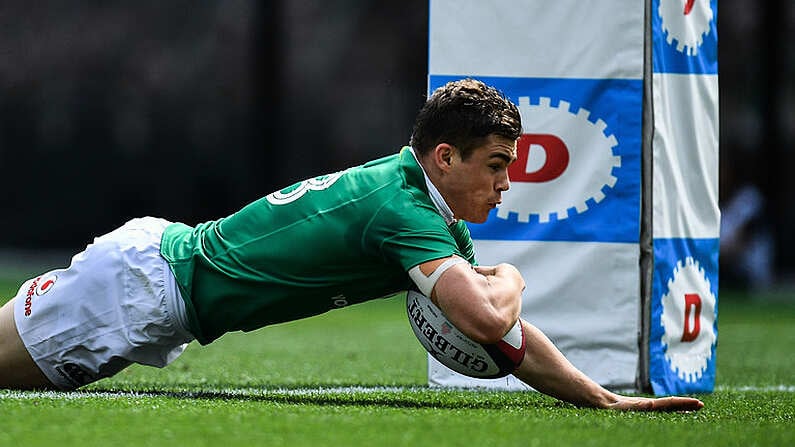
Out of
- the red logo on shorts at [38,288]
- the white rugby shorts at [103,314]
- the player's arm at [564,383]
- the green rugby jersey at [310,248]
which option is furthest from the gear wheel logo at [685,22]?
the red logo on shorts at [38,288]

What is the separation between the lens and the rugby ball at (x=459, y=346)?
3.81 metres

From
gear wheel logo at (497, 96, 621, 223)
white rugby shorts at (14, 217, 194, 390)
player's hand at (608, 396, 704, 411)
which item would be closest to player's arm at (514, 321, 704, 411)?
player's hand at (608, 396, 704, 411)

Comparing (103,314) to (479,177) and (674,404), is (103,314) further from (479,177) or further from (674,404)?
(674,404)

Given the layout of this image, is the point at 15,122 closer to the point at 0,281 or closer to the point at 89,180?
the point at 89,180

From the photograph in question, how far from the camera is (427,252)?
3.72m

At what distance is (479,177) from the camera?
12.8 feet

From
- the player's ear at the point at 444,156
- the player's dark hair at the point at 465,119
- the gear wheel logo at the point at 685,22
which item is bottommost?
the player's ear at the point at 444,156

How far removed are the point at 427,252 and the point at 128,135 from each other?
1167 cm

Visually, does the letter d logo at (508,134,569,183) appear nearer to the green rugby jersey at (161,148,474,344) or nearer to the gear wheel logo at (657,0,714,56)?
the gear wheel logo at (657,0,714,56)

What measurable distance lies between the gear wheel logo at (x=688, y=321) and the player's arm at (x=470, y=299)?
1.22 meters

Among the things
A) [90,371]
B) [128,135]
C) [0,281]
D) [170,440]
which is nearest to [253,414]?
[170,440]

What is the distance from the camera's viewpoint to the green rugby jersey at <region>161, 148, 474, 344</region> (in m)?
3.82

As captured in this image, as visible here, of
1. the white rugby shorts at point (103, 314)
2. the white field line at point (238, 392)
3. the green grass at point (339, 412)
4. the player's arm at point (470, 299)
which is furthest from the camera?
the white rugby shorts at point (103, 314)

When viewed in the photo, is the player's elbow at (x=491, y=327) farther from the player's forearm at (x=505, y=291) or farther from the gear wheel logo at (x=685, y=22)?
the gear wheel logo at (x=685, y=22)
